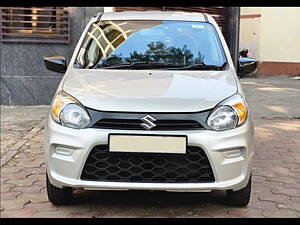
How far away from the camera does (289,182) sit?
15.3 feet

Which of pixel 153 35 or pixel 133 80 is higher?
pixel 153 35

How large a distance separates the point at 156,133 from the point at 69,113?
645 mm

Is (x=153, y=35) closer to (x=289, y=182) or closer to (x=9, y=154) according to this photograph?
(x=289, y=182)

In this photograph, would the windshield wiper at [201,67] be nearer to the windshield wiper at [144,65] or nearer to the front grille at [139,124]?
the windshield wiper at [144,65]

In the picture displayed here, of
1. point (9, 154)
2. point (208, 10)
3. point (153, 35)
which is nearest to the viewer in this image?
point (153, 35)

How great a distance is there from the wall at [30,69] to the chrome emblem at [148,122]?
601 cm

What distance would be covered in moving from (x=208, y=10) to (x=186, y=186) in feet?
30.0

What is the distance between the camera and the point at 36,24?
9.13 metres

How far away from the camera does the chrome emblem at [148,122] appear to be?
3342 millimetres

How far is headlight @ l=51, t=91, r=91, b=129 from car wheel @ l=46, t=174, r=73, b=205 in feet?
1.79

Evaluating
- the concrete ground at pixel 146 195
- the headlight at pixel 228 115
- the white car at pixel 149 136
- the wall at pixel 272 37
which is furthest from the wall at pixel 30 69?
the wall at pixel 272 37

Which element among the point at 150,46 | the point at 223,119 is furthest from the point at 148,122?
the point at 150,46
